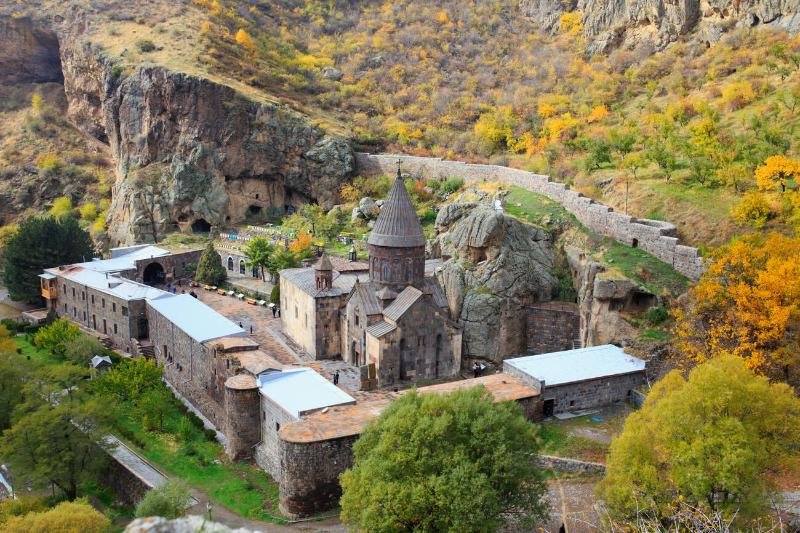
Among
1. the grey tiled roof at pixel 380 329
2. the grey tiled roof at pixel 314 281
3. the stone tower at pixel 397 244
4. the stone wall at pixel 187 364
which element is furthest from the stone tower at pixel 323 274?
the stone wall at pixel 187 364

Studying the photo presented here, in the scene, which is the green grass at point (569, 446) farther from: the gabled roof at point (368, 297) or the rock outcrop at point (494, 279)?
the gabled roof at point (368, 297)

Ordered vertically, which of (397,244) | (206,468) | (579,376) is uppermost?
(397,244)

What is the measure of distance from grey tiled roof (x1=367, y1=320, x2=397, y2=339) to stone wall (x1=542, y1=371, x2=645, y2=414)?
24.5 feet

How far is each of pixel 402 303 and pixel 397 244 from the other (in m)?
2.89

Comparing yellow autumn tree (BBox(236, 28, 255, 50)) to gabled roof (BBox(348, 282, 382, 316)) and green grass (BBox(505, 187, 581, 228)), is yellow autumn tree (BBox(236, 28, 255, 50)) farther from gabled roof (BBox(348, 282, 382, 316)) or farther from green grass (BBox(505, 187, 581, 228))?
gabled roof (BBox(348, 282, 382, 316))

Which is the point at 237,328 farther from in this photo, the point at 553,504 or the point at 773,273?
the point at 773,273

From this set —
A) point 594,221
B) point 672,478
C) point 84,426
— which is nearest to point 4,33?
point 84,426

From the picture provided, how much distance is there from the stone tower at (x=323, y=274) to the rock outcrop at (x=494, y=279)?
597cm

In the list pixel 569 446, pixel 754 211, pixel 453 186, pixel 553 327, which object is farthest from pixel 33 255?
pixel 754 211

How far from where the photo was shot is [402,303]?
30.1m

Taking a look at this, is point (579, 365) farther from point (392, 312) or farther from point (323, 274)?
point (323, 274)

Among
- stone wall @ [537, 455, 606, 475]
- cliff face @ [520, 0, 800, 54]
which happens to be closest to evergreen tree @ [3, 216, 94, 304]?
stone wall @ [537, 455, 606, 475]

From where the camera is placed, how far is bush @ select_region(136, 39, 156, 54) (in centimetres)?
6187

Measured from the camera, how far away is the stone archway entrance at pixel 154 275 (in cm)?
4839
